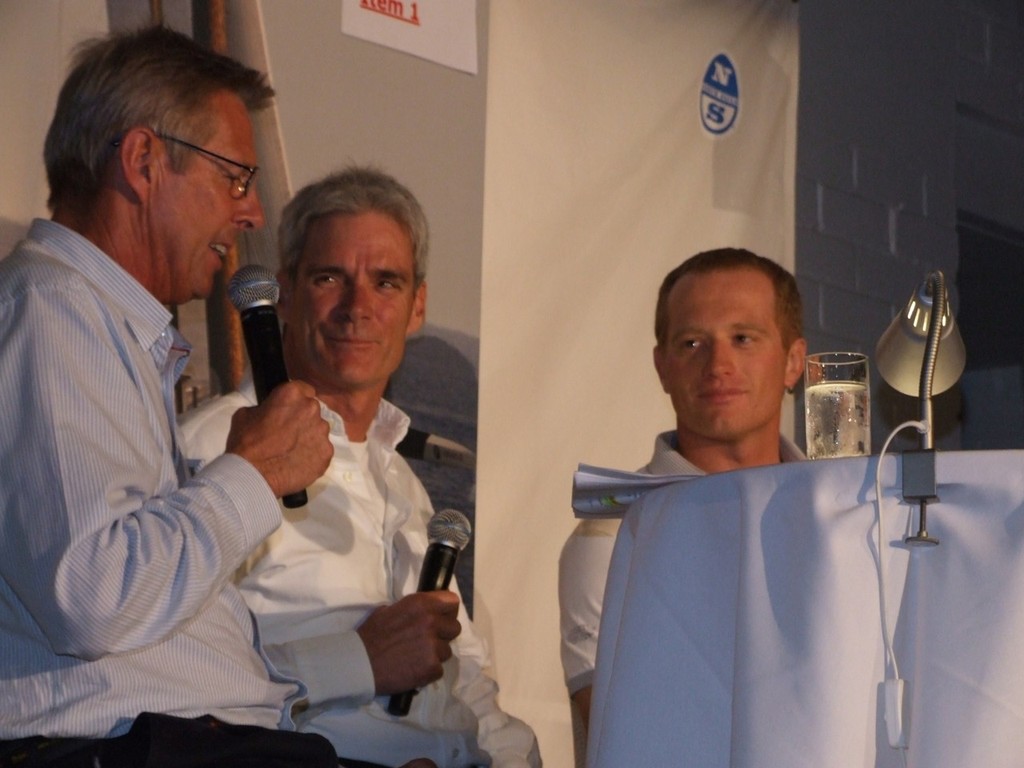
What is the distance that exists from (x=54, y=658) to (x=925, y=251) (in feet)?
9.71

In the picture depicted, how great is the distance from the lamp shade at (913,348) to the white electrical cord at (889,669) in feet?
1.34

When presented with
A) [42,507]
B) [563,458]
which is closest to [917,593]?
[42,507]

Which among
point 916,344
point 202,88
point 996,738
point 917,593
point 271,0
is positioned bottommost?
point 996,738

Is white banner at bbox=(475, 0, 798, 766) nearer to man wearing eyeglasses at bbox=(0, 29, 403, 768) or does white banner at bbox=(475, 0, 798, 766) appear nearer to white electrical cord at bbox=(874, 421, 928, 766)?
man wearing eyeglasses at bbox=(0, 29, 403, 768)

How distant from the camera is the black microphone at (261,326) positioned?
5.05 feet

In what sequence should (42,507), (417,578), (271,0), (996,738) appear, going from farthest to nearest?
(271,0) < (417,578) < (42,507) < (996,738)

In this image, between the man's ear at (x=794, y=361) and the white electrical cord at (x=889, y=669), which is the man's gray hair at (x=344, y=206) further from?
the white electrical cord at (x=889, y=669)

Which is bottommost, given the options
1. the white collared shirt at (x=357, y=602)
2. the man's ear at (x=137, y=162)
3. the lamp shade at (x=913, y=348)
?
the white collared shirt at (x=357, y=602)

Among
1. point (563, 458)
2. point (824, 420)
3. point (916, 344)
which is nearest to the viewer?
point (916, 344)

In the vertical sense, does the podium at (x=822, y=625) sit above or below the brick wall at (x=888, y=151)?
below

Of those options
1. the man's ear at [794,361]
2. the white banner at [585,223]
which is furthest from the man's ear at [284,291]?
the man's ear at [794,361]

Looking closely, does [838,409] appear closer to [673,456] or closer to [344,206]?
[673,456]

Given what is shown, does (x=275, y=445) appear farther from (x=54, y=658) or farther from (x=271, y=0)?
(x=271, y=0)

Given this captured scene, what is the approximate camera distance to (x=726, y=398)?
7.24 feet
